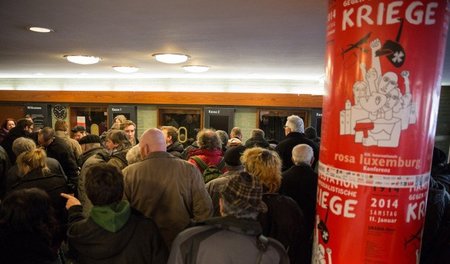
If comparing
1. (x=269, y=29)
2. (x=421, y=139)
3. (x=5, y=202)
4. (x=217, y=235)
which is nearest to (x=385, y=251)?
(x=421, y=139)

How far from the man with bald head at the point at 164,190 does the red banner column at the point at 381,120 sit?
1.24 meters

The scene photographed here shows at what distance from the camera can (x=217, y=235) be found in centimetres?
A: 147

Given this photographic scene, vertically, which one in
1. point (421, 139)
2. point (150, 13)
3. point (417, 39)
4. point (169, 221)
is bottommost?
point (169, 221)

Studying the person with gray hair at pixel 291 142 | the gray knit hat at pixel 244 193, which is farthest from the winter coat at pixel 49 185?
the person with gray hair at pixel 291 142

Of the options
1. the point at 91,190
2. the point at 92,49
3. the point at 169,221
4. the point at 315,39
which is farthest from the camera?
the point at 92,49

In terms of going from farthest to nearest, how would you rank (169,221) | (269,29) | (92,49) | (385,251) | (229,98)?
(229,98) → (92,49) → (269,29) → (169,221) → (385,251)

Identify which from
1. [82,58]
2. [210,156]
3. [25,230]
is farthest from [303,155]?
[82,58]

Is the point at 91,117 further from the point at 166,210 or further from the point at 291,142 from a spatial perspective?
the point at 166,210

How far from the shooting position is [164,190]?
2.42m

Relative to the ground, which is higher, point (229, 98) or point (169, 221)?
point (229, 98)

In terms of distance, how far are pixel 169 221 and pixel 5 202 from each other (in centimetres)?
111

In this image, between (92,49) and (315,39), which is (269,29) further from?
(92,49)

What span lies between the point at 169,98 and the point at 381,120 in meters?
7.14

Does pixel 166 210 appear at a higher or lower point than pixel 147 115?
lower
